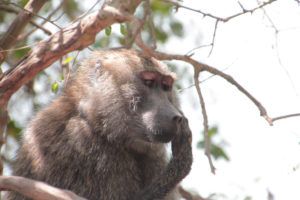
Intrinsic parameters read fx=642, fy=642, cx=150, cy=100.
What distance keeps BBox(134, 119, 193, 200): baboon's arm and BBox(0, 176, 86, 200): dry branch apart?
125 cm

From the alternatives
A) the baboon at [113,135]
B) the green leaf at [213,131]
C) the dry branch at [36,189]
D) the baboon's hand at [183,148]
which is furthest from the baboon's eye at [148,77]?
the green leaf at [213,131]

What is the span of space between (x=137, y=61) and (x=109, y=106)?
0.59 metres

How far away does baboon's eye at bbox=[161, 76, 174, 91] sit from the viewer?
21.2 ft

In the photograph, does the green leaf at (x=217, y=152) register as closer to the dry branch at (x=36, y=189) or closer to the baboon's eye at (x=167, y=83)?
the baboon's eye at (x=167, y=83)

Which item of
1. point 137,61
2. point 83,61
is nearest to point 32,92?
point 83,61

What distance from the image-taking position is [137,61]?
650cm

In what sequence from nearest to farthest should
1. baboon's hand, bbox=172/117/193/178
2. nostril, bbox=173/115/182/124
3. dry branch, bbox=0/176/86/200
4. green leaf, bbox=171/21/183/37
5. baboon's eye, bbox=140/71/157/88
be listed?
dry branch, bbox=0/176/86/200 < nostril, bbox=173/115/182/124 < baboon's hand, bbox=172/117/193/178 < baboon's eye, bbox=140/71/157/88 < green leaf, bbox=171/21/183/37

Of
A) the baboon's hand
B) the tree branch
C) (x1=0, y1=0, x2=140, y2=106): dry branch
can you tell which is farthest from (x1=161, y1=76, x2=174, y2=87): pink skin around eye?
the tree branch

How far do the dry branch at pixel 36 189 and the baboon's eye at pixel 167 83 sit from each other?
2.01 metres

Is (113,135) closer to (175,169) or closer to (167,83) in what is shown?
(175,169)

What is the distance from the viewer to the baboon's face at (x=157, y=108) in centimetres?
592

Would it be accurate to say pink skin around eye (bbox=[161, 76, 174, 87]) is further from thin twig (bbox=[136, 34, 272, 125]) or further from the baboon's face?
thin twig (bbox=[136, 34, 272, 125])

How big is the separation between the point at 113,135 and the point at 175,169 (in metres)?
0.67

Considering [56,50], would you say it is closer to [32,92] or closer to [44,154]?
[44,154]
